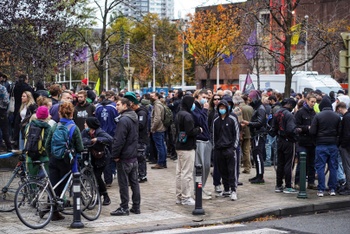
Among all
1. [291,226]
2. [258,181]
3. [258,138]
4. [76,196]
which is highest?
[258,138]

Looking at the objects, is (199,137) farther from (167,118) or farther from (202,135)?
(167,118)

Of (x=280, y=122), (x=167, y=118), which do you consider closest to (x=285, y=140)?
(x=280, y=122)

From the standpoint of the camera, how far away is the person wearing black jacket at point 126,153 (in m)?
11.4

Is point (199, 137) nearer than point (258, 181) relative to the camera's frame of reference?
Yes

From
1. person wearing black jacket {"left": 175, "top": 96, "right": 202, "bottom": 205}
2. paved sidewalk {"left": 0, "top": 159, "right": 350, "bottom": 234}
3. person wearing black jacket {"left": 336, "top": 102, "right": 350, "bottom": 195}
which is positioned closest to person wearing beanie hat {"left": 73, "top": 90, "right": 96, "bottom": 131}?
paved sidewalk {"left": 0, "top": 159, "right": 350, "bottom": 234}

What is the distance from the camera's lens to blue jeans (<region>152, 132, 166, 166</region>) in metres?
17.8

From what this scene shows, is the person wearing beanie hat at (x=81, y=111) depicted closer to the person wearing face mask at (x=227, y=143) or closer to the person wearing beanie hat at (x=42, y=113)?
the person wearing beanie hat at (x=42, y=113)

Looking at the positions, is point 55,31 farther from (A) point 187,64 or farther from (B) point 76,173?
(A) point 187,64

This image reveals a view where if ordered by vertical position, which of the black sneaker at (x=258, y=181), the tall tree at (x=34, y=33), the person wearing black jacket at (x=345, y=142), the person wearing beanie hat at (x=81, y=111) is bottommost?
the black sneaker at (x=258, y=181)

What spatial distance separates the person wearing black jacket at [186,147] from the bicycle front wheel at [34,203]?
2894 millimetres

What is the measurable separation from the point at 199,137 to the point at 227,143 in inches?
23.3

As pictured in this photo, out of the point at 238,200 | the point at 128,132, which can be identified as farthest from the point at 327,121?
the point at 128,132

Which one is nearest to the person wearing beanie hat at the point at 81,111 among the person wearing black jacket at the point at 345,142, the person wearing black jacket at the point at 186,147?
the person wearing black jacket at the point at 186,147

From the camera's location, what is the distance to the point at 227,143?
13.2 metres
